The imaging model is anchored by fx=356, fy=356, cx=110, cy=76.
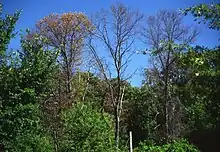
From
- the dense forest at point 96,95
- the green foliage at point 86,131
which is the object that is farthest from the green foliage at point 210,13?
the green foliage at point 86,131

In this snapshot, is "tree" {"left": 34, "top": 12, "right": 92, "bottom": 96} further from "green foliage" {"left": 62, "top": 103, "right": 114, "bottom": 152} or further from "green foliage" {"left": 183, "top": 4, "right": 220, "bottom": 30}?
"green foliage" {"left": 183, "top": 4, "right": 220, "bottom": 30}

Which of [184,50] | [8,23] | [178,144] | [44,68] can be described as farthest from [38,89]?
[184,50]

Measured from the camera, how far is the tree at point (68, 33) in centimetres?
2477

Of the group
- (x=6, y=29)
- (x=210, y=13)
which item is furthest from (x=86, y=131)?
(x=210, y=13)

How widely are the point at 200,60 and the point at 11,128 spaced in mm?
8647

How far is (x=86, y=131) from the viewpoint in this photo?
11430mm

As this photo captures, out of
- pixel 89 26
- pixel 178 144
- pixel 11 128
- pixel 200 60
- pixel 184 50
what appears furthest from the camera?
pixel 89 26

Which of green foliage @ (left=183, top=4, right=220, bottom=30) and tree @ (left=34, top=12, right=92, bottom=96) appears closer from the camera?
green foliage @ (left=183, top=4, right=220, bottom=30)

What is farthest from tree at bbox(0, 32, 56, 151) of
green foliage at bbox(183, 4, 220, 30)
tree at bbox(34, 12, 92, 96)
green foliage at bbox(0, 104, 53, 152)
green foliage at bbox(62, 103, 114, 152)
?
tree at bbox(34, 12, 92, 96)

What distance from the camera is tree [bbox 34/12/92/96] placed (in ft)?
81.3

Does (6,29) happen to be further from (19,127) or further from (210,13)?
(210,13)

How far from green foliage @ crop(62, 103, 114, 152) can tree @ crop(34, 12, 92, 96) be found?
12.5 meters

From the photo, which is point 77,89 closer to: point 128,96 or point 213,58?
point 128,96

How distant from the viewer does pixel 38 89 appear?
1195cm
